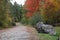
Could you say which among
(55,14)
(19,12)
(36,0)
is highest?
(36,0)

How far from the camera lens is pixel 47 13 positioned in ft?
107

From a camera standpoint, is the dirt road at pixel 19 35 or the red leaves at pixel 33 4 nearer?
the red leaves at pixel 33 4

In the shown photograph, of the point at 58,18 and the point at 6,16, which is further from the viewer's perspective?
the point at 6,16

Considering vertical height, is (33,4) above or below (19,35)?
above

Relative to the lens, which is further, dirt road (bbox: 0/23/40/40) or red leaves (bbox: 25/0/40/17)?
dirt road (bbox: 0/23/40/40)

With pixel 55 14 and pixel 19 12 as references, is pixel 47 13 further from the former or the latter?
pixel 19 12

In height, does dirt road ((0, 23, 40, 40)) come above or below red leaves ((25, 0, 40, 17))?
below

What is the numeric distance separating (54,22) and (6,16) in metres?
10.5

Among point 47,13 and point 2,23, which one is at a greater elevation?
point 47,13

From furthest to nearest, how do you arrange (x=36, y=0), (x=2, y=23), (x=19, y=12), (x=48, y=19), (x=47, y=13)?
(x=19, y=12)
(x=2, y=23)
(x=48, y=19)
(x=47, y=13)
(x=36, y=0)

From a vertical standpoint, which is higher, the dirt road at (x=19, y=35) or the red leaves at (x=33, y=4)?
the red leaves at (x=33, y=4)

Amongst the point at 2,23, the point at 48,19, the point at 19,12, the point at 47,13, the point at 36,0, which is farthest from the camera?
the point at 19,12

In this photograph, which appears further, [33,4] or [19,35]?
[33,4]

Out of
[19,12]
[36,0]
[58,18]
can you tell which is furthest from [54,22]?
[19,12]
